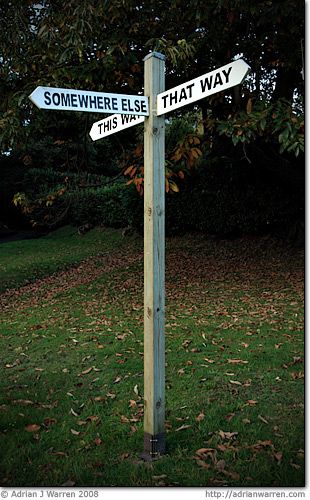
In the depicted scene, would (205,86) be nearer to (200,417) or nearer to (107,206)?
(200,417)

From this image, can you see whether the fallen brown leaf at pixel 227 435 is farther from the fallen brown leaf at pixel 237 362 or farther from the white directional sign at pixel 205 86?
the white directional sign at pixel 205 86

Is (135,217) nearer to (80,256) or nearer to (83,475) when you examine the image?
(80,256)

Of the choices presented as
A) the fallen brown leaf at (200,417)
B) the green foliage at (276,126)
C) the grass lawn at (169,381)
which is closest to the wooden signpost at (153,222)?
the grass lawn at (169,381)

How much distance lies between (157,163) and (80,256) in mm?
14481

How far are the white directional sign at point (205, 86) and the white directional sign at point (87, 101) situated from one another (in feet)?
0.53

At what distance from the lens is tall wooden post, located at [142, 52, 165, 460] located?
3.76 m

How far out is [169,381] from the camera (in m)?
5.50

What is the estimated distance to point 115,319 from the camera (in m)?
8.64

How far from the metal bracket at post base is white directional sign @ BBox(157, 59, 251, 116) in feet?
7.80

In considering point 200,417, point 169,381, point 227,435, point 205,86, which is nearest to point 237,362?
point 169,381

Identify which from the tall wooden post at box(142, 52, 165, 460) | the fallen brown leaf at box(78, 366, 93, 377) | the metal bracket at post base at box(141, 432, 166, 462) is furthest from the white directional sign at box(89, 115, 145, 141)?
the fallen brown leaf at box(78, 366, 93, 377)

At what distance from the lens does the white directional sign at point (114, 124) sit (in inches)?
153

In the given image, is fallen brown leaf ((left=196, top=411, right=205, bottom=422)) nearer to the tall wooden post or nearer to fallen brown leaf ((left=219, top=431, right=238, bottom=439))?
fallen brown leaf ((left=219, top=431, right=238, bottom=439))

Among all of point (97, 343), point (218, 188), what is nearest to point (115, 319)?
point (97, 343)
